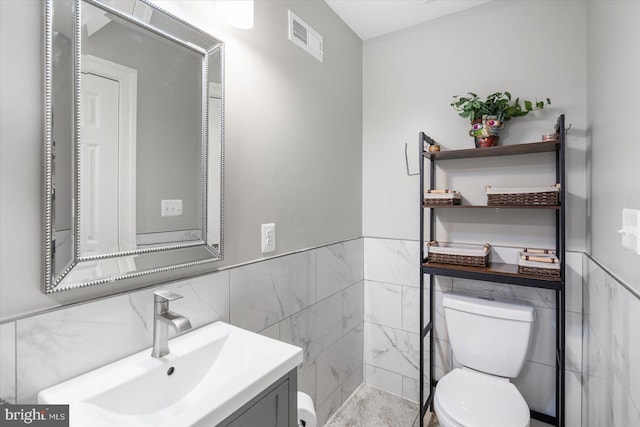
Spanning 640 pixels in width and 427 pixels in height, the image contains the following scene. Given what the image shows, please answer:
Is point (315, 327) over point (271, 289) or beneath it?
beneath

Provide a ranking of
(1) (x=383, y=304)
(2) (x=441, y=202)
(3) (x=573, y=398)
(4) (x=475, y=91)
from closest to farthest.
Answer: (3) (x=573, y=398) → (2) (x=441, y=202) → (4) (x=475, y=91) → (1) (x=383, y=304)

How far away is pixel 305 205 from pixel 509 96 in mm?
1284

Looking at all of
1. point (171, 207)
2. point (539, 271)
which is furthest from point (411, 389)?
point (171, 207)

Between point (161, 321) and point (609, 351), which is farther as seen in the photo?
point (609, 351)

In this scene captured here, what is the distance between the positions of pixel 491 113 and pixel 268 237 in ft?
4.59

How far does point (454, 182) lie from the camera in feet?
6.57

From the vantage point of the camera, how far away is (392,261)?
222 cm

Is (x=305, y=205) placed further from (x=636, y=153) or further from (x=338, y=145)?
(x=636, y=153)

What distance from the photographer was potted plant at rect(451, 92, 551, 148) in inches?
69.2

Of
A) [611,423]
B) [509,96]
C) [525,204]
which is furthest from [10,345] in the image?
[509,96]

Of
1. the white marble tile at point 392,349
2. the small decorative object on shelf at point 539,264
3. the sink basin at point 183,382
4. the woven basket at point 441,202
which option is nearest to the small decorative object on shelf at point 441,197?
the woven basket at point 441,202

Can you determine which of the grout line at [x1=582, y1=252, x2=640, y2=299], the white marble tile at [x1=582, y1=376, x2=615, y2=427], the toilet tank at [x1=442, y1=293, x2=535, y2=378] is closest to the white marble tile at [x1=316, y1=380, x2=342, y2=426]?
the toilet tank at [x1=442, y1=293, x2=535, y2=378]

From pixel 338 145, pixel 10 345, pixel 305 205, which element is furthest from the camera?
pixel 338 145

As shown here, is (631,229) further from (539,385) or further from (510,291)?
(539,385)
